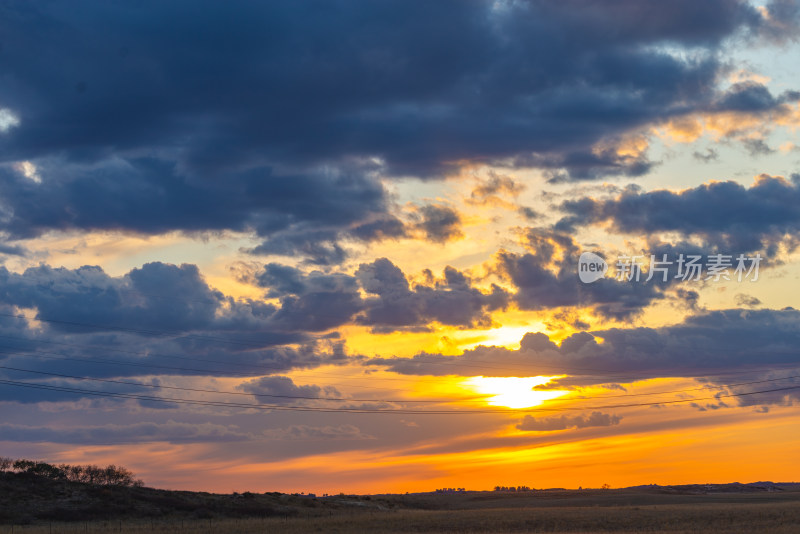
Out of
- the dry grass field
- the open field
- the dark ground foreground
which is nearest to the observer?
the dry grass field

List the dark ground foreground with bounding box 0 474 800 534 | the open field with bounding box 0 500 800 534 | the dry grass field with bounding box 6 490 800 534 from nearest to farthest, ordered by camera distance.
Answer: the dry grass field with bounding box 6 490 800 534, the open field with bounding box 0 500 800 534, the dark ground foreground with bounding box 0 474 800 534

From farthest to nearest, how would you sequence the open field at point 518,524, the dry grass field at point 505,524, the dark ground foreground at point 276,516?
the dark ground foreground at point 276,516, the open field at point 518,524, the dry grass field at point 505,524

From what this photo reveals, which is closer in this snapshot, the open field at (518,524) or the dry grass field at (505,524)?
the dry grass field at (505,524)

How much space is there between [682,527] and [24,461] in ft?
383

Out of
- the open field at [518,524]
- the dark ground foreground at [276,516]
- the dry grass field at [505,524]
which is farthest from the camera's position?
the dark ground foreground at [276,516]

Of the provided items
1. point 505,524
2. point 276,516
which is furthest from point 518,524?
point 276,516

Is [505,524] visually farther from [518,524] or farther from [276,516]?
[276,516]

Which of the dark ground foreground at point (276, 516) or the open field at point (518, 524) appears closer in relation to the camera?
the open field at point (518, 524)

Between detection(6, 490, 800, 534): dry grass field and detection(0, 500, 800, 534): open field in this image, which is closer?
detection(6, 490, 800, 534): dry grass field

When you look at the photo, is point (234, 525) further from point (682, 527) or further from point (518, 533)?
point (682, 527)

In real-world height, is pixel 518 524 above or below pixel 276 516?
above

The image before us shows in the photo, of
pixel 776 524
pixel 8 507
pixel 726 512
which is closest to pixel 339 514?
pixel 8 507

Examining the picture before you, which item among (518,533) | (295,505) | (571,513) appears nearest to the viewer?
(518,533)

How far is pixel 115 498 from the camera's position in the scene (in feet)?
398
